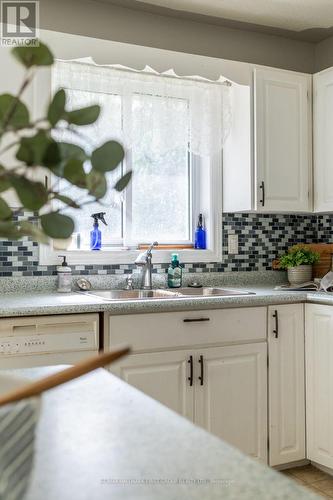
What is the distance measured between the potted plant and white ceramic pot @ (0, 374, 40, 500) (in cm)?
291

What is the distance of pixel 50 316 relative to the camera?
226cm

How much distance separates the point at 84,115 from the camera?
Result: 1.56 feet

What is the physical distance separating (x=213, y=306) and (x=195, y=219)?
0.98 m

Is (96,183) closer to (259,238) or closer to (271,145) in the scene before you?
(271,145)

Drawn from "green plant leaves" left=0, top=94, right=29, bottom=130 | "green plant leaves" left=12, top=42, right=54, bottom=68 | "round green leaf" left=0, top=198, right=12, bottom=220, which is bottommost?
"round green leaf" left=0, top=198, right=12, bottom=220

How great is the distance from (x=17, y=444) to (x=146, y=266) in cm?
248

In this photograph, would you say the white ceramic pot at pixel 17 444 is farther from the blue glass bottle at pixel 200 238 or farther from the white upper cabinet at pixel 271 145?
the blue glass bottle at pixel 200 238

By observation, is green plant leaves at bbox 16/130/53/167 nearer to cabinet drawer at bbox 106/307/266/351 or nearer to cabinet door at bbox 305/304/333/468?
cabinet drawer at bbox 106/307/266/351

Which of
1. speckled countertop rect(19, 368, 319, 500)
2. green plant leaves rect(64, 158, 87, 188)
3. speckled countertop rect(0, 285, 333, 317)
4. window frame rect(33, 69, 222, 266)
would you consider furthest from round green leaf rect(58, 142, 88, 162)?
window frame rect(33, 69, 222, 266)

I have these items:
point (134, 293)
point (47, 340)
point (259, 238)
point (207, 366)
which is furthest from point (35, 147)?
point (259, 238)

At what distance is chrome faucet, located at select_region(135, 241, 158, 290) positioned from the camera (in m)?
3.02

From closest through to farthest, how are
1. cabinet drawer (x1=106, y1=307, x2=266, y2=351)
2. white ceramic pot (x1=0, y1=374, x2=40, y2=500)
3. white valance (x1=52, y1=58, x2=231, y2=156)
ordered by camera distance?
white ceramic pot (x1=0, y1=374, x2=40, y2=500)
cabinet drawer (x1=106, y1=307, x2=266, y2=351)
white valance (x1=52, y1=58, x2=231, y2=156)

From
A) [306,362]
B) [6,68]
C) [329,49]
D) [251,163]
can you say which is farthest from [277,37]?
[306,362]

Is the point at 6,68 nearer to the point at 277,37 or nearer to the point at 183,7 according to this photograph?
the point at 183,7
